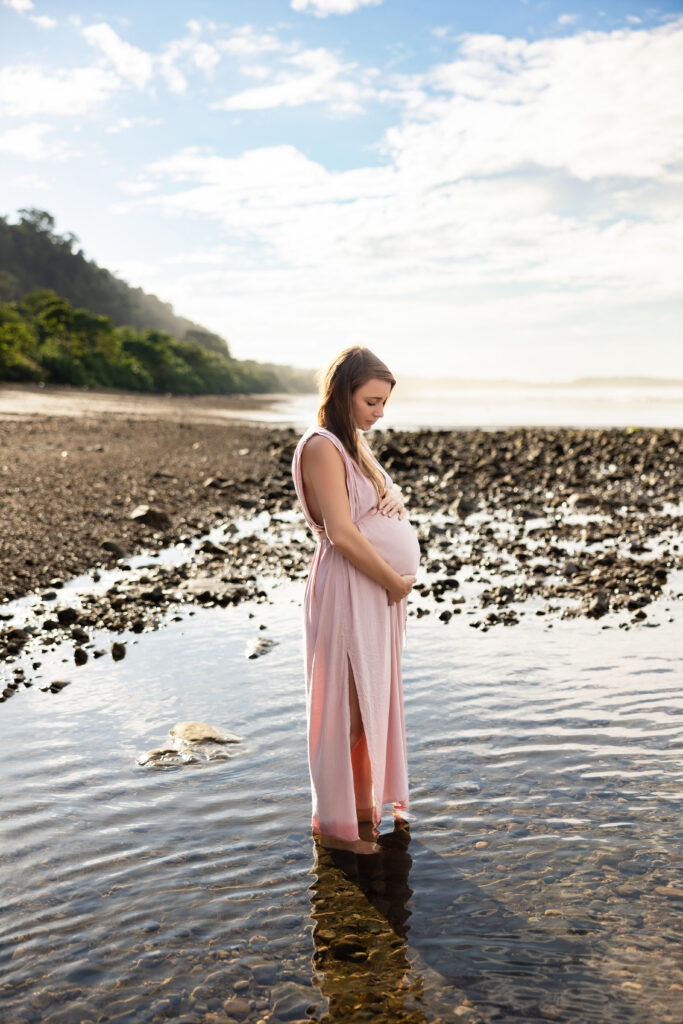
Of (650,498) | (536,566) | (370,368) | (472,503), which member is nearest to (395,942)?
(370,368)

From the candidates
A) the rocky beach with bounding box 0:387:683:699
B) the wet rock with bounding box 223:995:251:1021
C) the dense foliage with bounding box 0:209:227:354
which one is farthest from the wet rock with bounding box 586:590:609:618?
the dense foliage with bounding box 0:209:227:354

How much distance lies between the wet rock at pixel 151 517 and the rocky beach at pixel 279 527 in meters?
0.03

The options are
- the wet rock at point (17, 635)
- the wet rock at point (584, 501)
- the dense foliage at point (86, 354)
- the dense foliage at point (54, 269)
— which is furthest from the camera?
the dense foliage at point (54, 269)

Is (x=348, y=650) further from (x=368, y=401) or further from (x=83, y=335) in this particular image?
(x=83, y=335)

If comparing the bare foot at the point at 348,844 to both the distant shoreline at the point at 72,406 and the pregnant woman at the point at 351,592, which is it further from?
the distant shoreline at the point at 72,406

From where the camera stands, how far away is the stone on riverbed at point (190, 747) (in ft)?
19.8

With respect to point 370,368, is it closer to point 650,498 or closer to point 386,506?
point 386,506

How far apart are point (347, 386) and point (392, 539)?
794 mm

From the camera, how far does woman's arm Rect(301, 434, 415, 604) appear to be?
4.33m

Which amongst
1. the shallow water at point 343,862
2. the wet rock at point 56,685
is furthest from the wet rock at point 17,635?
the wet rock at point 56,685

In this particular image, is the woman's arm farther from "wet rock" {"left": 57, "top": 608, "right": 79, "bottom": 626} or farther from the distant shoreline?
the distant shoreline

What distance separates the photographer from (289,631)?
9.10 m

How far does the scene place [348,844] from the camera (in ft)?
15.8

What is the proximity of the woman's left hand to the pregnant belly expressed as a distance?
3 cm
